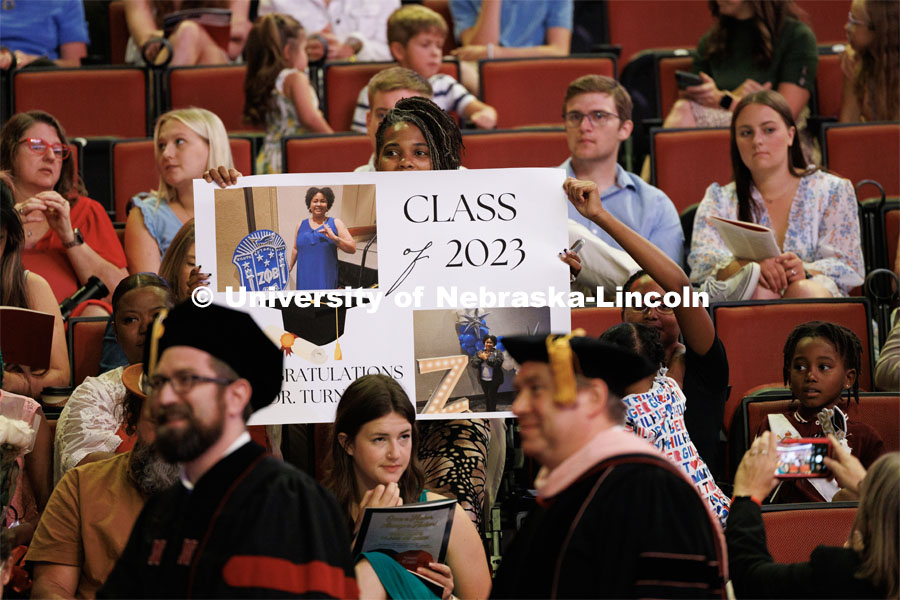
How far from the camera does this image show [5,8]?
7.15m

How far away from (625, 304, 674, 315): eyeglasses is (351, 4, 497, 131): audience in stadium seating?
2.24 meters

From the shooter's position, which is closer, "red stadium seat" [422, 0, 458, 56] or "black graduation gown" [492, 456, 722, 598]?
"black graduation gown" [492, 456, 722, 598]

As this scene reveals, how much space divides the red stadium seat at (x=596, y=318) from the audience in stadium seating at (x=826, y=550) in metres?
1.51

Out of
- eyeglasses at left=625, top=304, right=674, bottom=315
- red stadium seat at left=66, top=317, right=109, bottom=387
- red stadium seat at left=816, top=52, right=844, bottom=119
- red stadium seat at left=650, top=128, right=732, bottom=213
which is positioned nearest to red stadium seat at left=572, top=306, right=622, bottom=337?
eyeglasses at left=625, top=304, right=674, bottom=315

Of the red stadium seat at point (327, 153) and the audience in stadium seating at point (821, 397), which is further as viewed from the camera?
the red stadium seat at point (327, 153)

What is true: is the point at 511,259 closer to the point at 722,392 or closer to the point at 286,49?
the point at 722,392

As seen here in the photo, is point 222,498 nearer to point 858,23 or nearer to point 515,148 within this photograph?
point 515,148

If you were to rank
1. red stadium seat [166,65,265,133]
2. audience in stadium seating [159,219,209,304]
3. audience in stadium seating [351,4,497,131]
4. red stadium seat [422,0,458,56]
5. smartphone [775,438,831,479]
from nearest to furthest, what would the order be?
smartphone [775,438,831,479], audience in stadium seating [159,219,209,304], audience in stadium seating [351,4,497,131], red stadium seat [166,65,265,133], red stadium seat [422,0,458,56]

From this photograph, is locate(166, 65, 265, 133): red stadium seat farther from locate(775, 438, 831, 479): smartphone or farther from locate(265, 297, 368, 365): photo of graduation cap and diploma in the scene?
locate(775, 438, 831, 479): smartphone

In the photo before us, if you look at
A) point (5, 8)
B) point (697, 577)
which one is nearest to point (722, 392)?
point (697, 577)

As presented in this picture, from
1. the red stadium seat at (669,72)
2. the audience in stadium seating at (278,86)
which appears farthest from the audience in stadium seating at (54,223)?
the red stadium seat at (669,72)

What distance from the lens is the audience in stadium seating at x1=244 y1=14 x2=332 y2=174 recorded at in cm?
638

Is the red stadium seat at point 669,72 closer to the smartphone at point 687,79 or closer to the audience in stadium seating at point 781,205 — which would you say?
the smartphone at point 687,79

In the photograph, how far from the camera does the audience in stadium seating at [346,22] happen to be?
7359 millimetres
